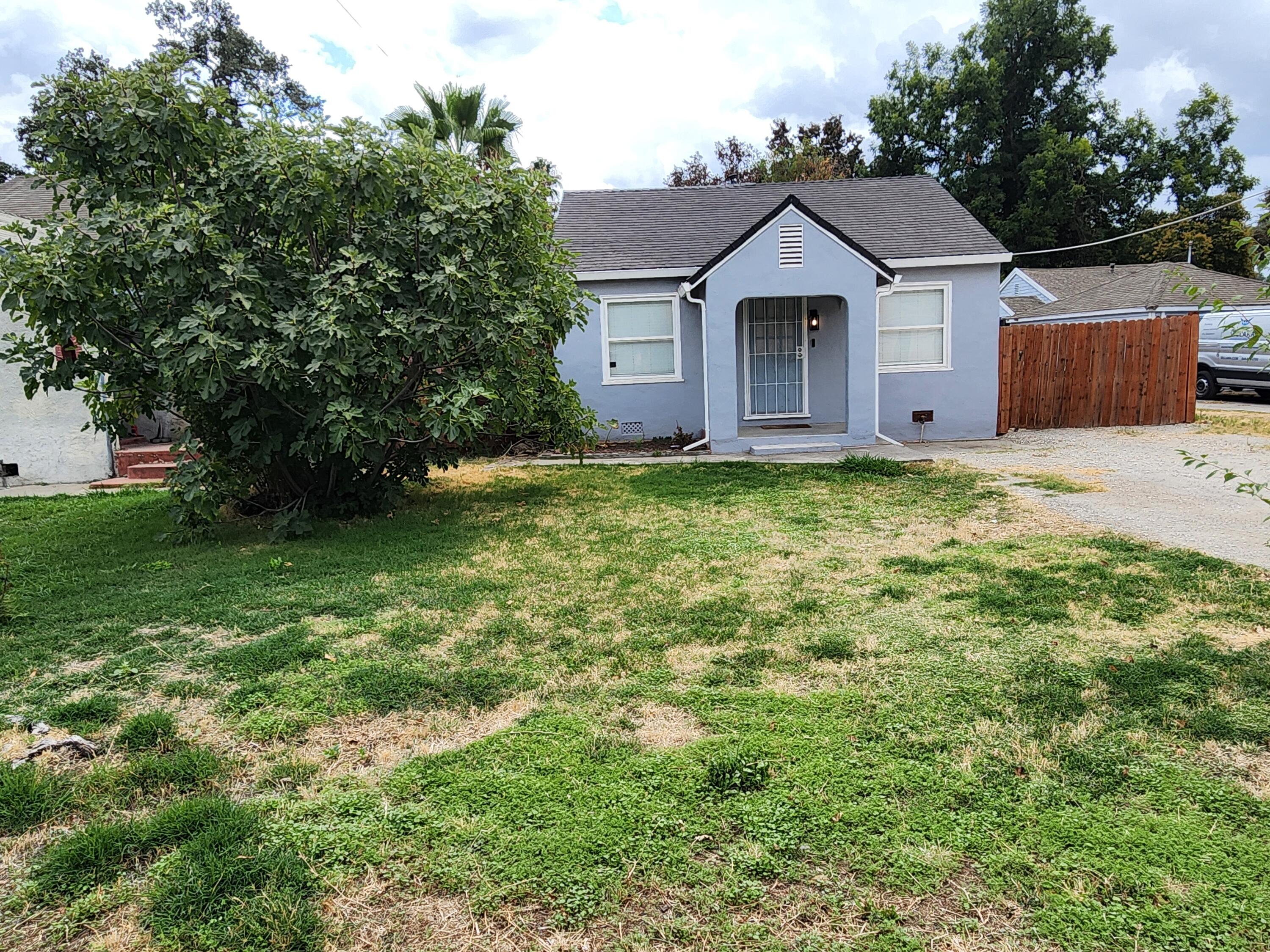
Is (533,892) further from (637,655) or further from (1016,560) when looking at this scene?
(1016,560)

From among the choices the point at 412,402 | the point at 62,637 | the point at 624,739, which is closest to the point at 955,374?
the point at 412,402

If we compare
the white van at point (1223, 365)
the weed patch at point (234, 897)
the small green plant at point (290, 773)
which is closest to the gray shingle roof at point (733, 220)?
the white van at point (1223, 365)

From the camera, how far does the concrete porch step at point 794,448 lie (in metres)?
11.6

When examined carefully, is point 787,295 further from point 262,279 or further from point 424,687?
point 424,687

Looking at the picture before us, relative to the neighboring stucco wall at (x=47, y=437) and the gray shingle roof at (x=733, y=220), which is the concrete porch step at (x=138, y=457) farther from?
the gray shingle roof at (x=733, y=220)

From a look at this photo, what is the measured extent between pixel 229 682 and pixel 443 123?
13531 mm

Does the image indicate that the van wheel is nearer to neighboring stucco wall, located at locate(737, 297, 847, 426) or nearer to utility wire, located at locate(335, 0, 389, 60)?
neighboring stucco wall, located at locate(737, 297, 847, 426)

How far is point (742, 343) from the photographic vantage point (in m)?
13.3

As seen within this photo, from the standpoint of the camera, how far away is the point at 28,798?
2.80 metres

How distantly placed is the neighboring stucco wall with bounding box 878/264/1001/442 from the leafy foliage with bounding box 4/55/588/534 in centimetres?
769

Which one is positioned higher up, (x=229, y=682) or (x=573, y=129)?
(x=573, y=129)

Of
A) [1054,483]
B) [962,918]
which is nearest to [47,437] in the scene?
[962,918]

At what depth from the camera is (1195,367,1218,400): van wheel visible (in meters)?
18.9

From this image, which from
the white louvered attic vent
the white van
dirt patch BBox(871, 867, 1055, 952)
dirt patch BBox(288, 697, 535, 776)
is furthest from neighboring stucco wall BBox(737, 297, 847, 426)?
dirt patch BBox(871, 867, 1055, 952)
